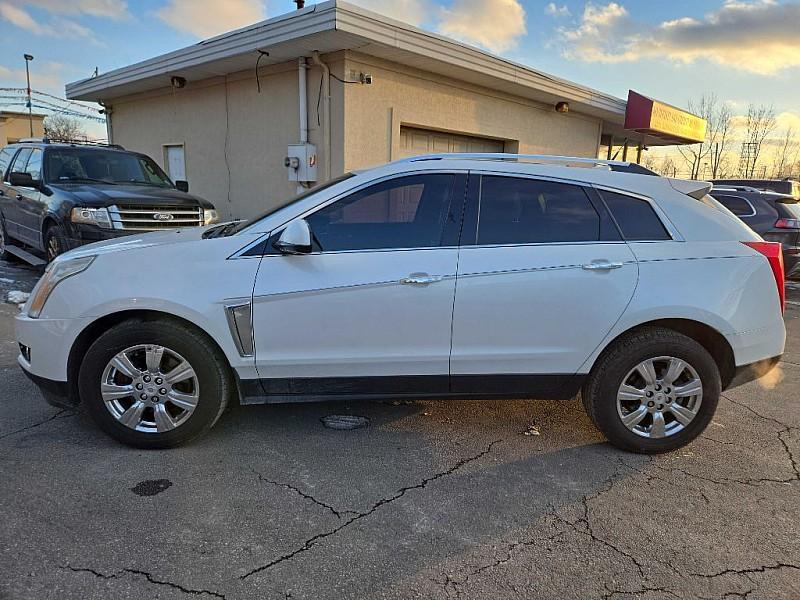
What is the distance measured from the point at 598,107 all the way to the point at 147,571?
555 inches

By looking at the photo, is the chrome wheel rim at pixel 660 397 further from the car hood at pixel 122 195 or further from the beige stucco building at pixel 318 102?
the beige stucco building at pixel 318 102

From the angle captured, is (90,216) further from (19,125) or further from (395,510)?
(19,125)

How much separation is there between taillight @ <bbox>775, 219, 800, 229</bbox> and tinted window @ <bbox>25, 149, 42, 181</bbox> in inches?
448

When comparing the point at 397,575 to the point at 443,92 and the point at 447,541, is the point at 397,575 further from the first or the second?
the point at 443,92

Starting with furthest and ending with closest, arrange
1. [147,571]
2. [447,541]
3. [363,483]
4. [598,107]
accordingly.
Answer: [598,107] < [363,483] < [447,541] < [147,571]

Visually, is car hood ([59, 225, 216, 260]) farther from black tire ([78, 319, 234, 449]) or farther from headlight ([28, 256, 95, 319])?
black tire ([78, 319, 234, 449])

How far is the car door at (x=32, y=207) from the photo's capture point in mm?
7336

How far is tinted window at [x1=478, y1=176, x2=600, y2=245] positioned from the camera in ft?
10.5

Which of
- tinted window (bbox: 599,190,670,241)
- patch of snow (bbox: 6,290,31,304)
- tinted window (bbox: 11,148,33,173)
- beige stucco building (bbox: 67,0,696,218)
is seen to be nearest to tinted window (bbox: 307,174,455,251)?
tinted window (bbox: 599,190,670,241)

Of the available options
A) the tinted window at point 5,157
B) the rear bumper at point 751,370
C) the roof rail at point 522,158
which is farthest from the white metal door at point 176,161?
the rear bumper at point 751,370

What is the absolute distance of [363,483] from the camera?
9.66ft

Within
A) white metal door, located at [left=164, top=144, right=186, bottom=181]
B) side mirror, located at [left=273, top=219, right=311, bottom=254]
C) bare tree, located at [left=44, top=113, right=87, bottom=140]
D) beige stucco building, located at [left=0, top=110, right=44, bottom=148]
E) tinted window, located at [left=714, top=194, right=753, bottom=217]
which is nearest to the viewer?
side mirror, located at [left=273, top=219, right=311, bottom=254]

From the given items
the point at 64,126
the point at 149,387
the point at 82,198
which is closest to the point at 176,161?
the point at 82,198

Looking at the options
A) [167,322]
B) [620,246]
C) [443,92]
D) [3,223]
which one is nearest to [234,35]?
[443,92]
